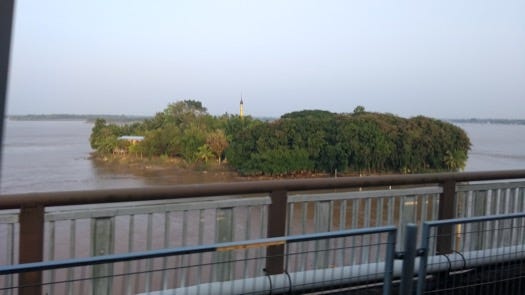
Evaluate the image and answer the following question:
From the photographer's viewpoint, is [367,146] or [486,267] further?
[367,146]

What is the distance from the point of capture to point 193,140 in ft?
152

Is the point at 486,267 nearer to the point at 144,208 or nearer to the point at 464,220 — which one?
the point at 464,220

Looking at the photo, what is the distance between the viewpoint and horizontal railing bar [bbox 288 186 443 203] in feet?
16.3

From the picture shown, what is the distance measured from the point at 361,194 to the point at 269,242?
9.30ft

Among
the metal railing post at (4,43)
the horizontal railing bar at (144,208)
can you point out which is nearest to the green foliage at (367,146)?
the horizontal railing bar at (144,208)

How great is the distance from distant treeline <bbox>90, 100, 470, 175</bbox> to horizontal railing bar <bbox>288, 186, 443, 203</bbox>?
647 inches

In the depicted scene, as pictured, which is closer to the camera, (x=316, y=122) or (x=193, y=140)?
(x=316, y=122)

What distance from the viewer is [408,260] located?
3.01 metres

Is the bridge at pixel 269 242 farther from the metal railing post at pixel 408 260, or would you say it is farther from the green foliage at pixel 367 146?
the green foliage at pixel 367 146

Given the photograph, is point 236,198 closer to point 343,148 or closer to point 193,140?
point 343,148

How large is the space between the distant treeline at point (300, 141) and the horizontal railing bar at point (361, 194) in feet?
53.9

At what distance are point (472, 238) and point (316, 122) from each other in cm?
3241

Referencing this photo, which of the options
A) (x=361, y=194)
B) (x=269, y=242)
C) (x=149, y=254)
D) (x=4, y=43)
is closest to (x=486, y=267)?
(x=361, y=194)

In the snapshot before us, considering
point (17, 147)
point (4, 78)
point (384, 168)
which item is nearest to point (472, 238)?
point (4, 78)
